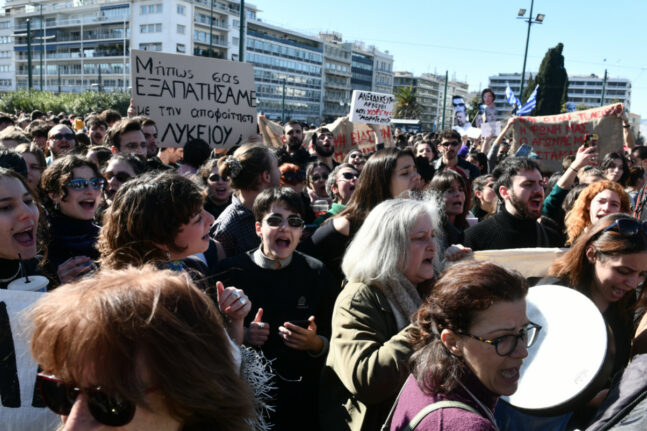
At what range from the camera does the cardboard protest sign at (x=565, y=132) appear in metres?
8.16

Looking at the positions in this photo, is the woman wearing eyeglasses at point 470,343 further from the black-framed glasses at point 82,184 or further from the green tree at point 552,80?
the green tree at point 552,80

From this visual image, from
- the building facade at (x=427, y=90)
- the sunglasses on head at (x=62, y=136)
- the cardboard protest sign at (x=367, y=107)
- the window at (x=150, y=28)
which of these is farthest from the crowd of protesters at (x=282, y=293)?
the building facade at (x=427, y=90)

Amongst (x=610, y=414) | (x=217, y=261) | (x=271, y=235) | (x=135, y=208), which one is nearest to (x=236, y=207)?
(x=217, y=261)

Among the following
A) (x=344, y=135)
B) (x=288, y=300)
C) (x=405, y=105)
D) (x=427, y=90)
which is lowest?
(x=288, y=300)

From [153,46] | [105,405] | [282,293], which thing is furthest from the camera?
[153,46]

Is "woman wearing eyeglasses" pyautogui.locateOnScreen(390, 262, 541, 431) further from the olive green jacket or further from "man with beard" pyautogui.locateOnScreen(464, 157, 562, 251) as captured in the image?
"man with beard" pyautogui.locateOnScreen(464, 157, 562, 251)

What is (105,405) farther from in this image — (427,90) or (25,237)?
(427,90)

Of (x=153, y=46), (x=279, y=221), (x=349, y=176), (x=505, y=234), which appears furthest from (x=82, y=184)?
(x=153, y=46)

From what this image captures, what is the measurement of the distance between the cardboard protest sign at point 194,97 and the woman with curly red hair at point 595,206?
3854 mm

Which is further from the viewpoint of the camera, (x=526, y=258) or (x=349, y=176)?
(x=349, y=176)

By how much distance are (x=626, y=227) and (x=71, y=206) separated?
301 centimetres

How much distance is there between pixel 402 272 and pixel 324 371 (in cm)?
62

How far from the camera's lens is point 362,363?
81.5 inches

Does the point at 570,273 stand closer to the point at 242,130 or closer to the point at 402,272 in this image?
the point at 402,272
